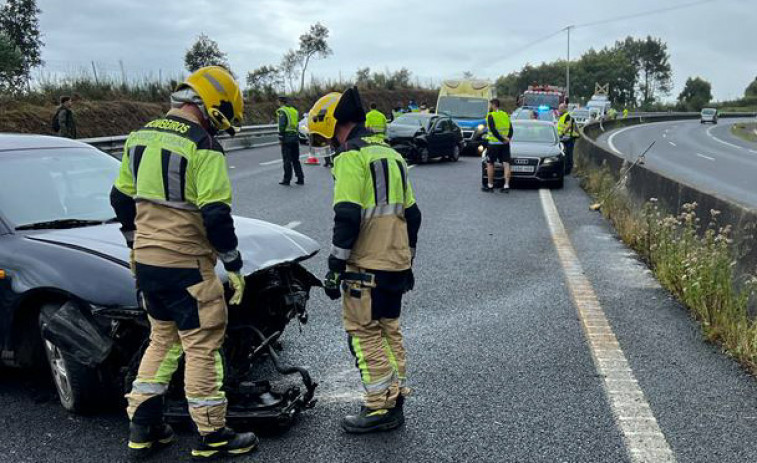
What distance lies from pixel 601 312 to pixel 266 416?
3284mm

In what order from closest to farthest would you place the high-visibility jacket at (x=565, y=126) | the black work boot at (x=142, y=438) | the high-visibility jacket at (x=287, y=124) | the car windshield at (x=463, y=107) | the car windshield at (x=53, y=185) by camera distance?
the black work boot at (x=142, y=438) < the car windshield at (x=53, y=185) < the high-visibility jacket at (x=287, y=124) < the high-visibility jacket at (x=565, y=126) < the car windshield at (x=463, y=107)

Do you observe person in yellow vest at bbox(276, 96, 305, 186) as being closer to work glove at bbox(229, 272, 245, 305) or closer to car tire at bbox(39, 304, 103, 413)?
car tire at bbox(39, 304, 103, 413)

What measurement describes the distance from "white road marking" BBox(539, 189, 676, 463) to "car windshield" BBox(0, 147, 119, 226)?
11.2 ft

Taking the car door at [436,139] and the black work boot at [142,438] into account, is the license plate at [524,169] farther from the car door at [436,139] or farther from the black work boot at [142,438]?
the black work boot at [142,438]

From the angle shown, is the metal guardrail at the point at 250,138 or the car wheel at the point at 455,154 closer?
the car wheel at the point at 455,154

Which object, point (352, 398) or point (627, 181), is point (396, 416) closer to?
point (352, 398)

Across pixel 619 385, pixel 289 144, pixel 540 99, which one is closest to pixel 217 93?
pixel 619 385

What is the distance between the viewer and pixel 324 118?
3695 mm

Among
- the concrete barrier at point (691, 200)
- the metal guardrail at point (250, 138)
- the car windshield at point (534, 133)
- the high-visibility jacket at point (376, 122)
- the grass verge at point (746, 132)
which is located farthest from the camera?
the grass verge at point (746, 132)

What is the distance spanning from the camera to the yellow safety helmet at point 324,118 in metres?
3.67

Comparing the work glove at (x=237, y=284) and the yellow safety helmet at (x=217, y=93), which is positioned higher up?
the yellow safety helmet at (x=217, y=93)

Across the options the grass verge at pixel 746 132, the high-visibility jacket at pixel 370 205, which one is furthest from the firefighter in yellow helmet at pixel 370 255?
the grass verge at pixel 746 132

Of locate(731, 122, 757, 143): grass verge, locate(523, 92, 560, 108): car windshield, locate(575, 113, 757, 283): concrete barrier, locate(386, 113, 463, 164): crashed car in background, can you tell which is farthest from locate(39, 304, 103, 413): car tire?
locate(731, 122, 757, 143): grass verge

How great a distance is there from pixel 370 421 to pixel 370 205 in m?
1.14
